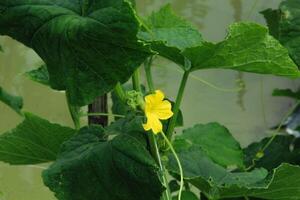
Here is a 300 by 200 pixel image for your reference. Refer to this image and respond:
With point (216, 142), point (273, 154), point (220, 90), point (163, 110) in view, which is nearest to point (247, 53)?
point (163, 110)

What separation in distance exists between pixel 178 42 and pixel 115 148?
207 mm

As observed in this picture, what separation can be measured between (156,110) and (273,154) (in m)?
0.78

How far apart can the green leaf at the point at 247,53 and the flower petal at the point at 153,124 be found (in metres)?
0.11

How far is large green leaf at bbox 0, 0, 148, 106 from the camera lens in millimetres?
519

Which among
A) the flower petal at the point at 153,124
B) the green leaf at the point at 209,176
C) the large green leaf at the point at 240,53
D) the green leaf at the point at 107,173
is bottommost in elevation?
the green leaf at the point at 209,176

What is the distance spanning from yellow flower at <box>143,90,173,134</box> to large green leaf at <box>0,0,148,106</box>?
5cm

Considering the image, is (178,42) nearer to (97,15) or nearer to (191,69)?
(191,69)

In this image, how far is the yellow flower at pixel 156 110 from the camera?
59cm

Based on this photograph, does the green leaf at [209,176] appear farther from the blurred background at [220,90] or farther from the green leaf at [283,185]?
the blurred background at [220,90]

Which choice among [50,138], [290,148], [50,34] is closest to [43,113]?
[290,148]

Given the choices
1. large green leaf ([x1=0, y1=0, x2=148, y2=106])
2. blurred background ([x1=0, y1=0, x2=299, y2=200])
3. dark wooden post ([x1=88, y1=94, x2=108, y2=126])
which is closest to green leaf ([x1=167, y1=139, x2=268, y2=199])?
dark wooden post ([x1=88, y1=94, x2=108, y2=126])

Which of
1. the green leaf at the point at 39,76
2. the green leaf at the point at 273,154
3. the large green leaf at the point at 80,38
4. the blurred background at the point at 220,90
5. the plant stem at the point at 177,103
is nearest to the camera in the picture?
the large green leaf at the point at 80,38

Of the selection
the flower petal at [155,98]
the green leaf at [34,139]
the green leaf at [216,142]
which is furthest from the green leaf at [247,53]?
the green leaf at [216,142]

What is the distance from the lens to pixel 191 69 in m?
0.72
